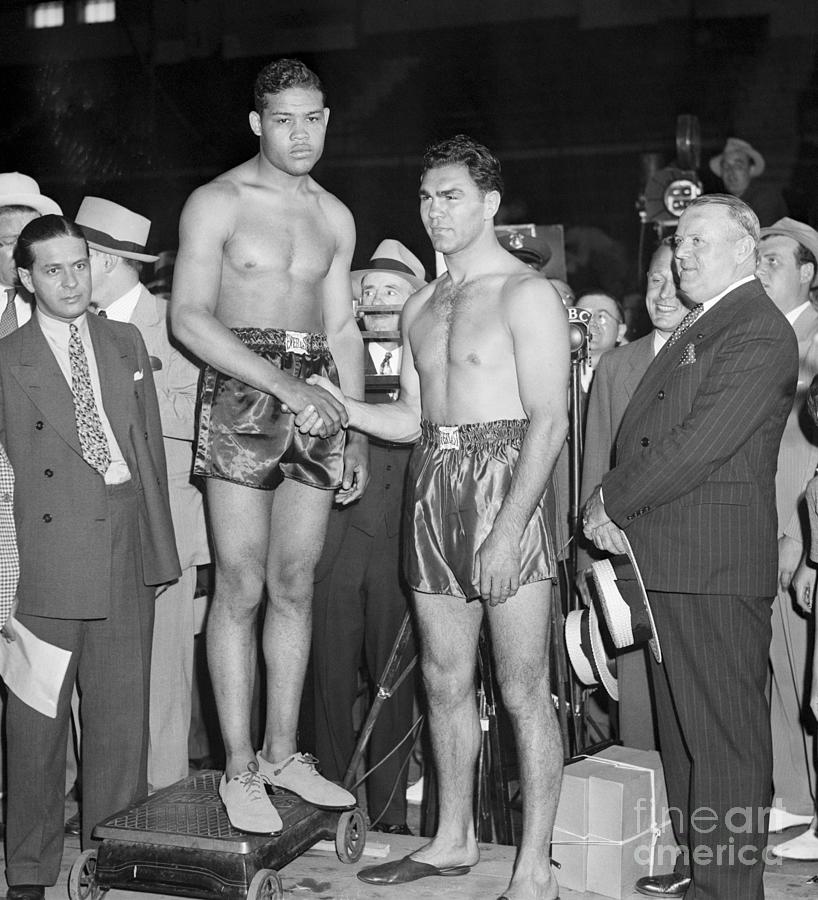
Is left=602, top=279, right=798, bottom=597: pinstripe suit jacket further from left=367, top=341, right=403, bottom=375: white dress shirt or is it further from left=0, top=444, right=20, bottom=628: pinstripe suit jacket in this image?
left=367, top=341, right=403, bottom=375: white dress shirt

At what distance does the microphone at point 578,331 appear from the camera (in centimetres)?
359

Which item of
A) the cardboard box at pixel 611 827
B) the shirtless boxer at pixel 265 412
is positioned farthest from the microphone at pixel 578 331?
the cardboard box at pixel 611 827

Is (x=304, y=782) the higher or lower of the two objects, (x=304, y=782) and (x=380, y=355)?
the lower

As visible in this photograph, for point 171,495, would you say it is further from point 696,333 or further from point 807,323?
point 807,323

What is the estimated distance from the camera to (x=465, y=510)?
3111 millimetres

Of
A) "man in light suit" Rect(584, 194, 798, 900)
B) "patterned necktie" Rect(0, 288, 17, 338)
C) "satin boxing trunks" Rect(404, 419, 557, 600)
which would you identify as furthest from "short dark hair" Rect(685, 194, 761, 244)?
"patterned necktie" Rect(0, 288, 17, 338)

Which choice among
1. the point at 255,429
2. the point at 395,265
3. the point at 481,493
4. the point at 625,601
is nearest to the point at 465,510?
the point at 481,493

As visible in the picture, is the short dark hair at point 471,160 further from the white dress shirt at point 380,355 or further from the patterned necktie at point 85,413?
the white dress shirt at point 380,355

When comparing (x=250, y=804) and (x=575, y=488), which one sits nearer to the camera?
(x=250, y=804)

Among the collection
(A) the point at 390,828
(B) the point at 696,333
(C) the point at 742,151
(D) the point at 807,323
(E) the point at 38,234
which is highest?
(C) the point at 742,151

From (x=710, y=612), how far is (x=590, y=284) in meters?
6.65

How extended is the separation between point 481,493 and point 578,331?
771 millimetres

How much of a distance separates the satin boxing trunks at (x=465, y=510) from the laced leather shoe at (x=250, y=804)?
72cm

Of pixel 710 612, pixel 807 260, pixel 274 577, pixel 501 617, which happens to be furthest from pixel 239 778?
pixel 807 260
